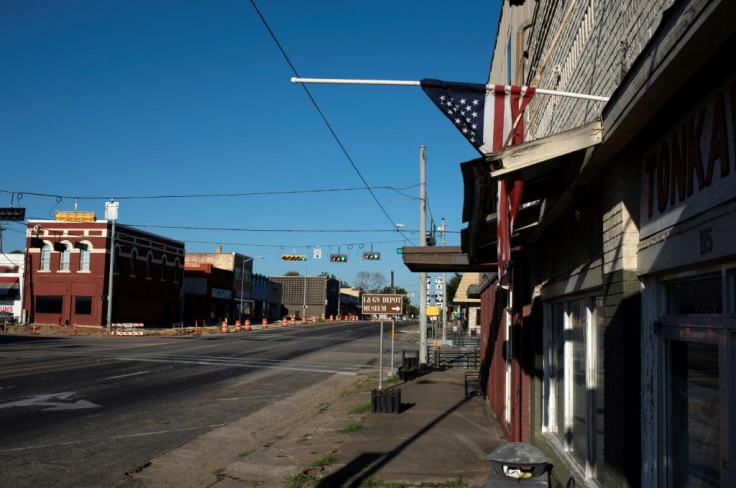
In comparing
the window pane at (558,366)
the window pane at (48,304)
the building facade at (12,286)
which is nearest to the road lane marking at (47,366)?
the window pane at (558,366)

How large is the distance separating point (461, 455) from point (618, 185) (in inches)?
256

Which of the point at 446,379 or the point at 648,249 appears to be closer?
the point at 648,249

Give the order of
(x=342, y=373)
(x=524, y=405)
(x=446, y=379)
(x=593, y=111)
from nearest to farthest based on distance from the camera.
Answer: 1. (x=593, y=111)
2. (x=524, y=405)
3. (x=446, y=379)
4. (x=342, y=373)

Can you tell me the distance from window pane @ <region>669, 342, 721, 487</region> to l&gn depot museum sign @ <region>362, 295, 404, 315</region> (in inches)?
644

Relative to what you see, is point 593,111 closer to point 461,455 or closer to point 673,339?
point 673,339

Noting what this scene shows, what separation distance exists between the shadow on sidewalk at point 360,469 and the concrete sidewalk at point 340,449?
0.01 metres

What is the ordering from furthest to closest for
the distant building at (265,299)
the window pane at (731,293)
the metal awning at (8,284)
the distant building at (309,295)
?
1. the distant building at (309,295)
2. the distant building at (265,299)
3. the metal awning at (8,284)
4. the window pane at (731,293)

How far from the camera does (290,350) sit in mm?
36062

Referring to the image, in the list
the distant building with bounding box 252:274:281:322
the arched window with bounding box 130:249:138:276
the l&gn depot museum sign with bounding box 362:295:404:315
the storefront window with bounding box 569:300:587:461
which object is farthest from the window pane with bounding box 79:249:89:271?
the storefront window with bounding box 569:300:587:461

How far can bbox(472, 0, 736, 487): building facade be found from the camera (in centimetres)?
322

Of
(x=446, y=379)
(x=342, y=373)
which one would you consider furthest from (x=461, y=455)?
(x=342, y=373)

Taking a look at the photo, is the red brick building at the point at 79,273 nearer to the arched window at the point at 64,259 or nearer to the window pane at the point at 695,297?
the arched window at the point at 64,259

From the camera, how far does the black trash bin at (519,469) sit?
4504mm

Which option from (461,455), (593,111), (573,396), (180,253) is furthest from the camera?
(180,253)
